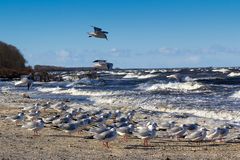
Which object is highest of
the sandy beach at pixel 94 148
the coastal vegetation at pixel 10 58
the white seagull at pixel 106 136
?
the coastal vegetation at pixel 10 58

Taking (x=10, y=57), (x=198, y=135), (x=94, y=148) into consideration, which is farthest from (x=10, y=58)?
(x=94, y=148)

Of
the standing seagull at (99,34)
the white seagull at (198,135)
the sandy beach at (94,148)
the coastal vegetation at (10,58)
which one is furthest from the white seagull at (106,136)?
the coastal vegetation at (10,58)

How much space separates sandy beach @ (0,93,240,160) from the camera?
1152cm

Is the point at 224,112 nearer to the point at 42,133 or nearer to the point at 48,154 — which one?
the point at 42,133

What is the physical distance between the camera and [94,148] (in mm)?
12867

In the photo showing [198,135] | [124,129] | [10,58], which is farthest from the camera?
[10,58]

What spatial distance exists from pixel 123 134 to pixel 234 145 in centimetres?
299

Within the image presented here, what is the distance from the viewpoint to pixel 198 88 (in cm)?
4147

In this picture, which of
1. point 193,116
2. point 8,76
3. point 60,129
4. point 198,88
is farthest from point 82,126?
point 8,76

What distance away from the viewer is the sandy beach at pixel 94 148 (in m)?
11.5

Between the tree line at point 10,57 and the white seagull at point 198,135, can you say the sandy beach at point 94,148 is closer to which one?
the white seagull at point 198,135

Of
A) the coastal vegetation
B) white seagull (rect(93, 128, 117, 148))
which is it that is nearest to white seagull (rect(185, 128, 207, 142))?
white seagull (rect(93, 128, 117, 148))

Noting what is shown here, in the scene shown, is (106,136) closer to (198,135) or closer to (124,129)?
(124,129)

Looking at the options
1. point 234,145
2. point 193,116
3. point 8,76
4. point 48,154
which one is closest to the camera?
point 48,154
